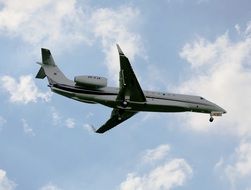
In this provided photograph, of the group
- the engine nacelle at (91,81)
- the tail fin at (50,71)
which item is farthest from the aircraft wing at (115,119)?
the tail fin at (50,71)

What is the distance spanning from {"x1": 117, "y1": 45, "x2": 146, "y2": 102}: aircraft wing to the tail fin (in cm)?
620

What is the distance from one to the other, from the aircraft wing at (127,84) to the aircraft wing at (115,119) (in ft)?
13.2

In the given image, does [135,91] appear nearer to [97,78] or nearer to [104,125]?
[97,78]

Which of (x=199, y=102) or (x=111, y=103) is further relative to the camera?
(x=199, y=102)

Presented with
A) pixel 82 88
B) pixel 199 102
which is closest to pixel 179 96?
pixel 199 102

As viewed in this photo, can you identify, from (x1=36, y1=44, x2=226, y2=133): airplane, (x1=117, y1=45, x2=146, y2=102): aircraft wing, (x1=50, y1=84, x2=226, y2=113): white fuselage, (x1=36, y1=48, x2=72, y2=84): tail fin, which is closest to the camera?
(x1=117, y1=45, x2=146, y2=102): aircraft wing

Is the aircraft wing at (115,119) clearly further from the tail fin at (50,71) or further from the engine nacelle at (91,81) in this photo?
the tail fin at (50,71)

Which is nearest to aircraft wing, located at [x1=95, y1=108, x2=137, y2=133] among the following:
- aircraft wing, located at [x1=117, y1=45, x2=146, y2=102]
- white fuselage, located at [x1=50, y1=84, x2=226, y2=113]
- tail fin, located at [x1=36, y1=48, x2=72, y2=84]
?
white fuselage, located at [x1=50, y1=84, x2=226, y2=113]

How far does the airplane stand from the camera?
60062mm

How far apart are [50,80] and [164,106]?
12760 millimetres

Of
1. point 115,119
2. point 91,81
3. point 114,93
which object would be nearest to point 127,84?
point 114,93

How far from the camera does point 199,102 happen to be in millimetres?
66438

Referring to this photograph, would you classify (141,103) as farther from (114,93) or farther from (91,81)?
(91,81)

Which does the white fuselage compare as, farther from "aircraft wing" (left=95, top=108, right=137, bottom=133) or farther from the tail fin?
"aircraft wing" (left=95, top=108, right=137, bottom=133)
